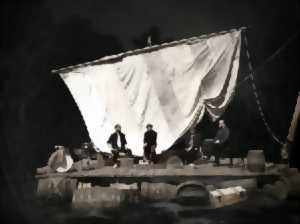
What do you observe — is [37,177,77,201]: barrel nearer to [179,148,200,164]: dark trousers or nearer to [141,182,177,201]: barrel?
[141,182,177,201]: barrel

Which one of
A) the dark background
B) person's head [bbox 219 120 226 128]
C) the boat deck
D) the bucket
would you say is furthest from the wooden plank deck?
person's head [bbox 219 120 226 128]

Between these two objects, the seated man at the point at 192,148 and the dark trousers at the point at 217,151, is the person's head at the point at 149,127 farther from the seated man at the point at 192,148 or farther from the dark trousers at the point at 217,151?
the dark trousers at the point at 217,151

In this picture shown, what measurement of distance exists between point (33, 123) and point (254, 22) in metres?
2.25

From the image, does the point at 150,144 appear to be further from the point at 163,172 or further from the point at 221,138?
the point at 221,138

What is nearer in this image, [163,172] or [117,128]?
[163,172]

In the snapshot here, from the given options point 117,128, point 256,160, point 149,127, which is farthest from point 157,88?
point 256,160

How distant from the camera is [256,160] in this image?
409cm

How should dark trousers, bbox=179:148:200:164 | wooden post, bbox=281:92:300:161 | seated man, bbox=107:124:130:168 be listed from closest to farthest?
1. wooden post, bbox=281:92:300:161
2. dark trousers, bbox=179:148:200:164
3. seated man, bbox=107:124:130:168

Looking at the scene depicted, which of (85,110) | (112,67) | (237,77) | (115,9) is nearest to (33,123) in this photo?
(85,110)

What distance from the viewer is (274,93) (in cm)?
408

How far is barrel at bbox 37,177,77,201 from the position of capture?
4176 mm

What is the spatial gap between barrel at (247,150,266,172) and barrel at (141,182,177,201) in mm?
715

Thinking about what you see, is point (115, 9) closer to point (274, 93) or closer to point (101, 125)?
point (101, 125)

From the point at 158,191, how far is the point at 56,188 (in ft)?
3.05
